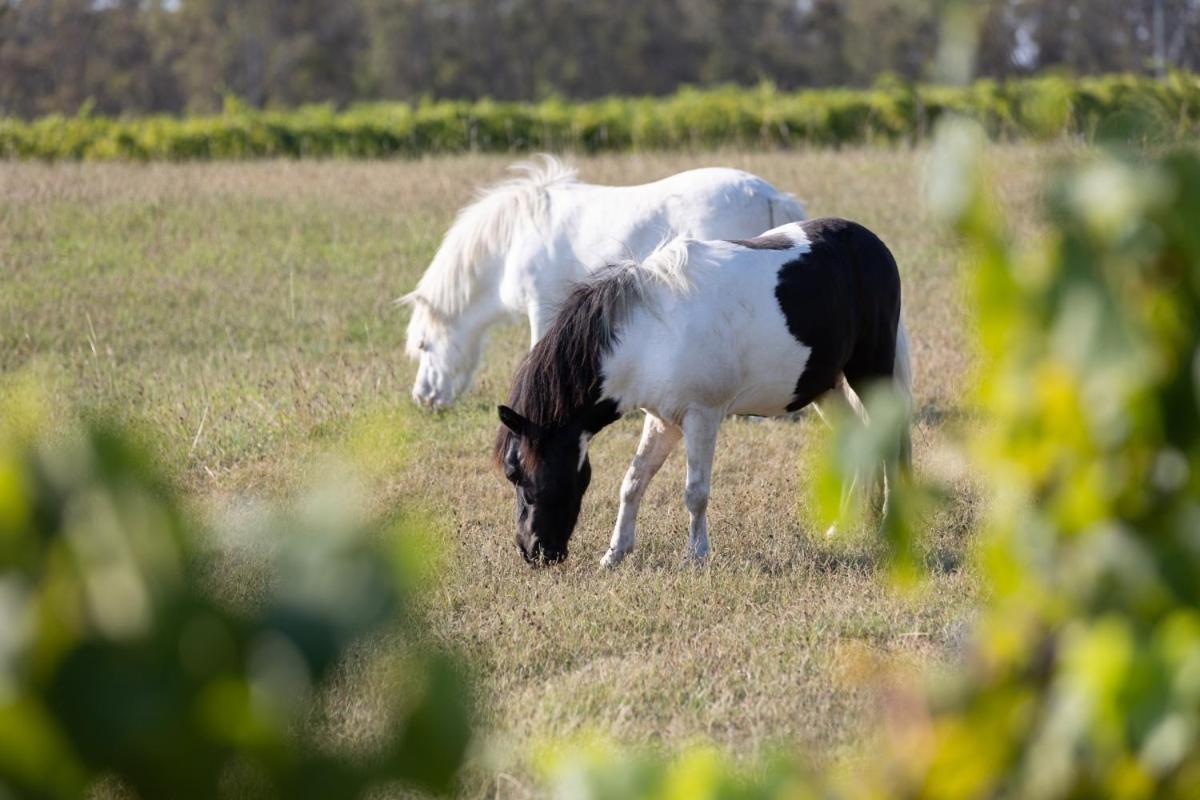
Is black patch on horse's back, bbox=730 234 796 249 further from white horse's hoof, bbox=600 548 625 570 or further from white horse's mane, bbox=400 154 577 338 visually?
white horse's mane, bbox=400 154 577 338

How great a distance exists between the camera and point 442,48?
169 ft

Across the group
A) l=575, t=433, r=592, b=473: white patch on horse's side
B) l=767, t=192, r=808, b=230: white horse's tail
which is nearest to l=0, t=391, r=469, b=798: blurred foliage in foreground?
l=575, t=433, r=592, b=473: white patch on horse's side

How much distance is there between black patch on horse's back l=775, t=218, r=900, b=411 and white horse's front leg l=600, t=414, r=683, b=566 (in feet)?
2.30

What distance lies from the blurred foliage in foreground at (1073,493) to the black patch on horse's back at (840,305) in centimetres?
518

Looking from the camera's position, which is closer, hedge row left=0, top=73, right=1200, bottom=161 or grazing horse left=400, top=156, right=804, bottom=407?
grazing horse left=400, top=156, right=804, bottom=407

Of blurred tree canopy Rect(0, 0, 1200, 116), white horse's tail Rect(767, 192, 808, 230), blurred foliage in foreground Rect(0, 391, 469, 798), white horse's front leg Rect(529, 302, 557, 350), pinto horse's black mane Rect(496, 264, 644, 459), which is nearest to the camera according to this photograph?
blurred foliage in foreground Rect(0, 391, 469, 798)

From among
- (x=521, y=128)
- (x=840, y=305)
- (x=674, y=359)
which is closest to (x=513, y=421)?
(x=674, y=359)

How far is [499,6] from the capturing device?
52.3m

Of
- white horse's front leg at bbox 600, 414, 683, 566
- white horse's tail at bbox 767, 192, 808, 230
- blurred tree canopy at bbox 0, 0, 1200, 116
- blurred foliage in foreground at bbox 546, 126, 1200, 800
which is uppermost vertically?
blurred foliage in foreground at bbox 546, 126, 1200, 800

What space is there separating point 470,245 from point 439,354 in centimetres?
83

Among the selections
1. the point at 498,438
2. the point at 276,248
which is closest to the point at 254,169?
the point at 276,248

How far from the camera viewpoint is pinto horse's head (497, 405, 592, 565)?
6.40 metres

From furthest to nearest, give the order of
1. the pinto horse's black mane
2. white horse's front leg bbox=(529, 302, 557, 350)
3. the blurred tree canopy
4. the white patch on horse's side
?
the blurred tree canopy
white horse's front leg bbox=(529, 302, 557, 350)
the white patch on horse's side
the pinto horse's black mane

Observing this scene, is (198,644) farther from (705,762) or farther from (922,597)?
(922,597)
